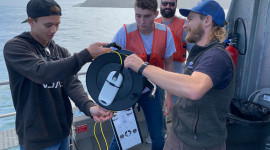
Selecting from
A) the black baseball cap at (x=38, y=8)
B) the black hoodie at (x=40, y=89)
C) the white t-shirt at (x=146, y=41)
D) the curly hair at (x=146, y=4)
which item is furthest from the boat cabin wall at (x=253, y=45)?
the black baseball cap at (x=38, y=8)

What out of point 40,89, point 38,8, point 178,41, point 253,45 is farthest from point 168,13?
point 40,89

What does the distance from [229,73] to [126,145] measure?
1372 millimetres

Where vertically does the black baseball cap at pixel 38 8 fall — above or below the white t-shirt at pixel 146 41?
above

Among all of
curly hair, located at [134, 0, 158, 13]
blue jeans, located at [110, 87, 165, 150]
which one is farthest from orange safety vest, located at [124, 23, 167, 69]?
blue jeans, located at [110, 87, 165, 150]

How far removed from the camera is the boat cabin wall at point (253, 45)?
9.66 feet

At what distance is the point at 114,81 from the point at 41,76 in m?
0.41

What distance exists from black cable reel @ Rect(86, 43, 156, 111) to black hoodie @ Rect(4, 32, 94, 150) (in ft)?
0.33

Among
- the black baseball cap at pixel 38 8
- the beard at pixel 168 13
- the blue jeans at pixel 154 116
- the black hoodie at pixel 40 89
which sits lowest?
the blue jeans at pixel 154 116

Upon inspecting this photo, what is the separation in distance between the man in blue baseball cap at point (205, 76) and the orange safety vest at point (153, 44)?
2.09 ft

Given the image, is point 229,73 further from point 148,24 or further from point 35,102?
point 35,102

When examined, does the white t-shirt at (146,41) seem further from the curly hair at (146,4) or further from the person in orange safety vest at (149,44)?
the curly hair at (146,4)

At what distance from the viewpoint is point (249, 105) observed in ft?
8.50

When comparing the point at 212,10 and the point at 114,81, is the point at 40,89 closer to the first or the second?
the point at 114,81

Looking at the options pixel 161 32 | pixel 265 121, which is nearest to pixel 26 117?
pixel 161 32
